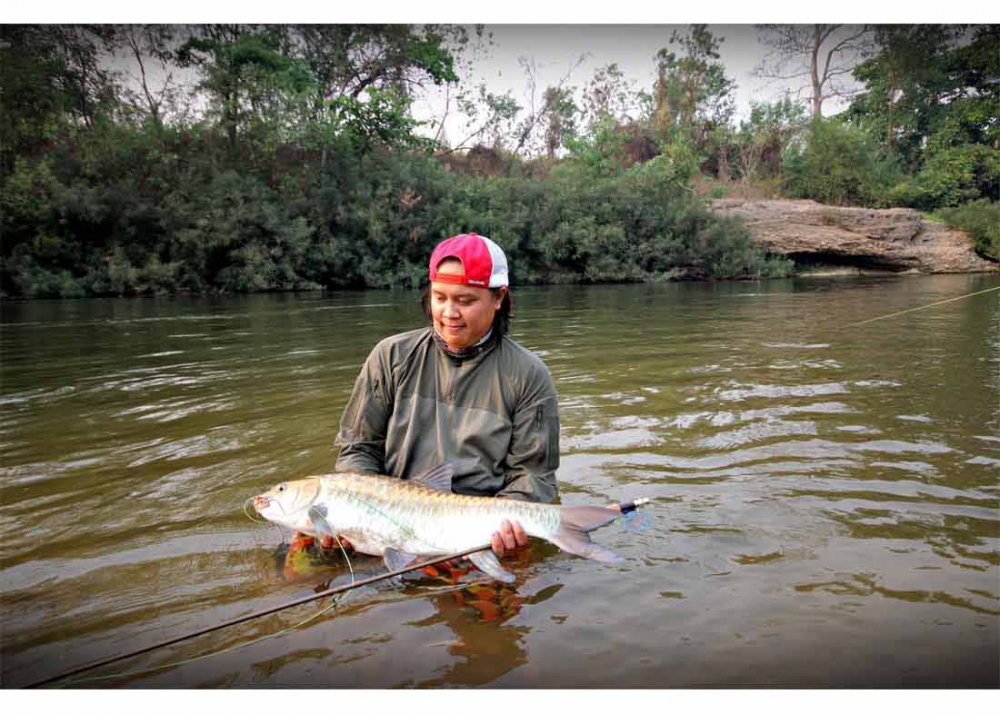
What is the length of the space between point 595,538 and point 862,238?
3172 centimetres

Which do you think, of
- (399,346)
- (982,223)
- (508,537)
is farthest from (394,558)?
(982,223)

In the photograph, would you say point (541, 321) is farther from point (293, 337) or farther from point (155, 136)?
point (155, 136)

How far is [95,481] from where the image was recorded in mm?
4570

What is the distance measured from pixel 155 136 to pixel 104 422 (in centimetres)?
2329

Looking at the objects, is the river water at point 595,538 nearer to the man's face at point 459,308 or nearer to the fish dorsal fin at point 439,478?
the fish dorsal fin at point 439,478

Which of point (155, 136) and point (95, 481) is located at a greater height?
point (155, 136)

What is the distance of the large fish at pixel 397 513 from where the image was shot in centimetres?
278

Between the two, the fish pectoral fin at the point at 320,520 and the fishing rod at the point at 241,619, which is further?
the fish pectoral fin at the point at 320,520

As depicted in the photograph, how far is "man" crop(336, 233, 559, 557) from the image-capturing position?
321 cm

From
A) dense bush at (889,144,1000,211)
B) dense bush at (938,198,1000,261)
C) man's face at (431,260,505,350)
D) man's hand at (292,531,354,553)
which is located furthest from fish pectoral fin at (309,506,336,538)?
dense bush at (938,198,1000,261)

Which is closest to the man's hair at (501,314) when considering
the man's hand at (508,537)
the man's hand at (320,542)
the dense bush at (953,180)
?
the man's hand at (508,537)

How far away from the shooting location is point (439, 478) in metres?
3.00

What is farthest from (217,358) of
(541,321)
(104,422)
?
(541,321)

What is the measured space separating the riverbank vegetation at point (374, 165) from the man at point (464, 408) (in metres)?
16.6
